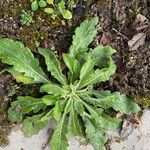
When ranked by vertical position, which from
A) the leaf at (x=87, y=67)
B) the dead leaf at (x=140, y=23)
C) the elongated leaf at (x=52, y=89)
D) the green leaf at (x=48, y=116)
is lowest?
the green leaf at (x=48, y=116)

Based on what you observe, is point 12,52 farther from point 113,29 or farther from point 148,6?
point 148,6

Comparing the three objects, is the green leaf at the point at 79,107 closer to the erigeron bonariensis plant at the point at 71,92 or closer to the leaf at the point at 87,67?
the erigeron bonariensis plant at the point at 71,92

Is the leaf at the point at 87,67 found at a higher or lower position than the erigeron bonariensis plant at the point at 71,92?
higher

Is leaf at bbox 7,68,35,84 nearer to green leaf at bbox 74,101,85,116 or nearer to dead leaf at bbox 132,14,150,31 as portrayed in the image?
green leaf at bbox 74,101,85,116

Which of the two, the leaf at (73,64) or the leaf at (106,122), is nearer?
the leaf at (73,64)

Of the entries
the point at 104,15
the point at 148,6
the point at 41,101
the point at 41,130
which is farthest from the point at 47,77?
the point at 148,6

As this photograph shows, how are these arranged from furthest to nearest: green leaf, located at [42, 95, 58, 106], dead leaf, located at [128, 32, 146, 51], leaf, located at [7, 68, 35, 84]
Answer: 1. dead leaf, located at [128, 32, 146, 51]
2. leaf, located at [7, 68, 35, 84]
3. green leaf, located at [42, 95, 58, 106]

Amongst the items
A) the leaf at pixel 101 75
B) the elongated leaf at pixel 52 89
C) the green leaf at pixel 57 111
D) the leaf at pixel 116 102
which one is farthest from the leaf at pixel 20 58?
the leaf at pixel 116 102

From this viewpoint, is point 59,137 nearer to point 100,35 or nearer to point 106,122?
point 106,122

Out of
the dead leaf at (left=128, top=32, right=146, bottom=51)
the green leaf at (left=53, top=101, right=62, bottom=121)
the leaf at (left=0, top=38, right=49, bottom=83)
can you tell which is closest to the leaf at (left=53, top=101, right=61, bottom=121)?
the green leaf at (left=53, top=101, right=62, bottom=121)
